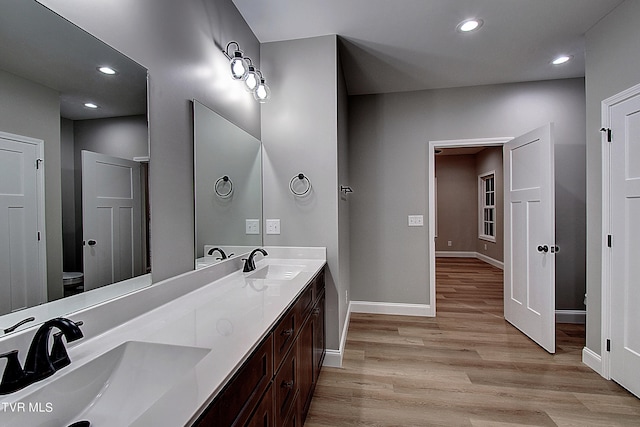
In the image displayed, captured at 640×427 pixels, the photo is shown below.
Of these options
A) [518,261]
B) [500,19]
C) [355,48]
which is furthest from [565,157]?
[355,48]

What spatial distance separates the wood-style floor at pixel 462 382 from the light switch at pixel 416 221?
43.9 inches

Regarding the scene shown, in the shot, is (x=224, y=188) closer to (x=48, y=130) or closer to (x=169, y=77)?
(x=169, y=77)

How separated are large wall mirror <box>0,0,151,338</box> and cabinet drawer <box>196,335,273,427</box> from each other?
0.60 m

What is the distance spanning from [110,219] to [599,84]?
129 inches

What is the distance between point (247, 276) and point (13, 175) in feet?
4.22

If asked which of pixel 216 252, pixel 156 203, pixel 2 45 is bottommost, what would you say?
pixel 216 252

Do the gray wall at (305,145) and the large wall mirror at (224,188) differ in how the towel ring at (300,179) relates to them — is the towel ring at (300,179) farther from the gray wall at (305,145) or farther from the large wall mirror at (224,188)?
the large wall mirror at (224,188)

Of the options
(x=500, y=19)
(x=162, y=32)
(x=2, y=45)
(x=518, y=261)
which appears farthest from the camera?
(x=518, y=261)

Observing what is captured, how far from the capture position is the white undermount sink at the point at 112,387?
0.68m

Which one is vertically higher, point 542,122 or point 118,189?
point 542,122

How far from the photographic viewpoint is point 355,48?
2.67 metres

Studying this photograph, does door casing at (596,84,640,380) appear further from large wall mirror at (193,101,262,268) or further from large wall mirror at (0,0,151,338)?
large wall mirror at (0,0,151,338)

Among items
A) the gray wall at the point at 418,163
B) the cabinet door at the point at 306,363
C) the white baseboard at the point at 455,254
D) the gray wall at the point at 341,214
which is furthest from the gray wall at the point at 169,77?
the white baseboard at the point at 455,254

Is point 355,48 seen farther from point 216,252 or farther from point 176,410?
point 176,410
